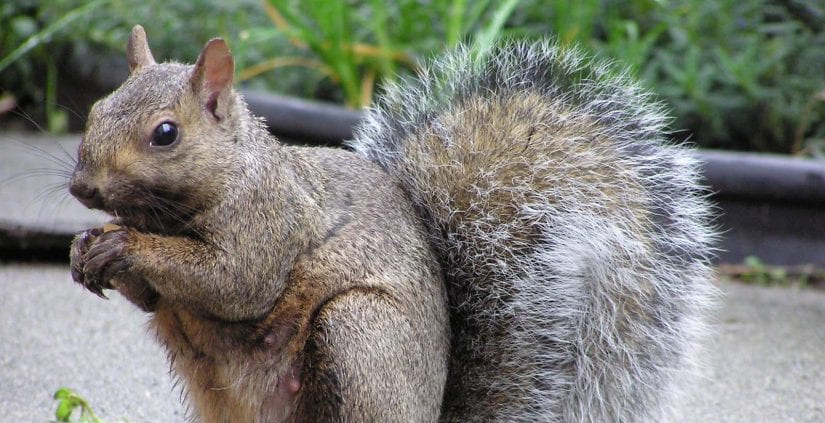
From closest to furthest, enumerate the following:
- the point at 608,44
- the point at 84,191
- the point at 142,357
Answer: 1. the point at 84,191
2. the point at 142,357
3. the point at 608,44

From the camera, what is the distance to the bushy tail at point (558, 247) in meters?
2.21

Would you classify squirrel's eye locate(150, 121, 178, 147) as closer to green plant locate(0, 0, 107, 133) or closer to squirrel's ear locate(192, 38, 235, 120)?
squirrel's ear locate(192, 38, 235, 120)

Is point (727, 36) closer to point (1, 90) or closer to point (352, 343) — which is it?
point (352, 343)

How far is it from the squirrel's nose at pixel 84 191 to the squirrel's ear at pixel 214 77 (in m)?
0.26

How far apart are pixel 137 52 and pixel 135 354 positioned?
119 centimetres

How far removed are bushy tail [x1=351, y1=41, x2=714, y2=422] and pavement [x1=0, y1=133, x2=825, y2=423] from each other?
0.32 meters

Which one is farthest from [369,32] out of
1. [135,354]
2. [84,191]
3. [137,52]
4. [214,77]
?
[84,191]

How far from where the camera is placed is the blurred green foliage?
4211mm

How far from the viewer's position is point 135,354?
3111 millimetres

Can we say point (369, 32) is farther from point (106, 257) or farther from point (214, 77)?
point (106, 257)

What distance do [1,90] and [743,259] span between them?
146 inches

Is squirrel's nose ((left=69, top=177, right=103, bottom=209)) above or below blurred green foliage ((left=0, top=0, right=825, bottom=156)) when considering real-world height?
below

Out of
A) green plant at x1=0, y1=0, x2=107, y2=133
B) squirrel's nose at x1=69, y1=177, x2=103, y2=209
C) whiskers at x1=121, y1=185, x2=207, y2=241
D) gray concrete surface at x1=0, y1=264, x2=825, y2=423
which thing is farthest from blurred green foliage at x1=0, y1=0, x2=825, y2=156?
squirrel's nose at x1=69, y1=177, x2=103, y2=209

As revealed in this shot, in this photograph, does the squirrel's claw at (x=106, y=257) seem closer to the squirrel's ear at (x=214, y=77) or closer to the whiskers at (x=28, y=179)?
the squirrel's ear at (x=214, y=77)
